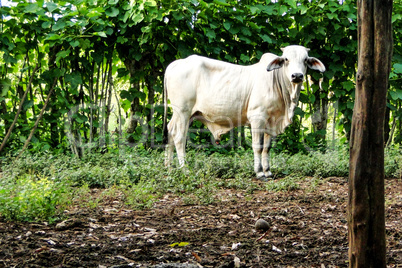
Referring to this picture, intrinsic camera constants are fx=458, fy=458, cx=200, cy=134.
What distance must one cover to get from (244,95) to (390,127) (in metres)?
4.24

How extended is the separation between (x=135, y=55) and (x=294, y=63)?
2.78m

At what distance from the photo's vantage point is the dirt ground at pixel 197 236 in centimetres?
273

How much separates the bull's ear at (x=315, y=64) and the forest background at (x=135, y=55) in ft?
5.47

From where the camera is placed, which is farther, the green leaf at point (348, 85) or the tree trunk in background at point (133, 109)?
the green leaf at point (348, 85)

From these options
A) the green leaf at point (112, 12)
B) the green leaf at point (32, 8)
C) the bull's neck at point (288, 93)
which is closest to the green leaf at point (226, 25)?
the bull's neck at point (288, 93)

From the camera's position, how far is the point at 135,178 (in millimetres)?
5430

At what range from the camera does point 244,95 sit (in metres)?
6.11

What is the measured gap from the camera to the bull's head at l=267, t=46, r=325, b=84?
5465 mm

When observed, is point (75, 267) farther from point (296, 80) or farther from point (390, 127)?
point (390, 127)

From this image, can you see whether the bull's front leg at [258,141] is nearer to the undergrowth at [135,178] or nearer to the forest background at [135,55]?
the undergrowth at [135,178]

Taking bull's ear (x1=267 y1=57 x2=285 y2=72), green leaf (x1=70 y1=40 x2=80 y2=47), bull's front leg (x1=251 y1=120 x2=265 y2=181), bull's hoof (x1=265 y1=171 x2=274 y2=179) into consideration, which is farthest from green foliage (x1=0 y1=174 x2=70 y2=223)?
green leaf (x1=70 y1=40 x2=80 y2=47)

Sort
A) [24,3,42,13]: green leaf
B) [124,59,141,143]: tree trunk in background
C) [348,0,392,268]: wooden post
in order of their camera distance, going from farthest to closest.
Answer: [124,59,141,143]: tree trunk in background < [24,3,42,13]: green leaf < [348,0,392,268]: wooden post

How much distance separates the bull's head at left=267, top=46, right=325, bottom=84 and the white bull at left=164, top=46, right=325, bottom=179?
14mm

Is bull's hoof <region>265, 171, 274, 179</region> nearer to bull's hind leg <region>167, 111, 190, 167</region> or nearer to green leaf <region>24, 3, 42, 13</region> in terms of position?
bull's hind leg <region>167, 111, 190, 167</region>
